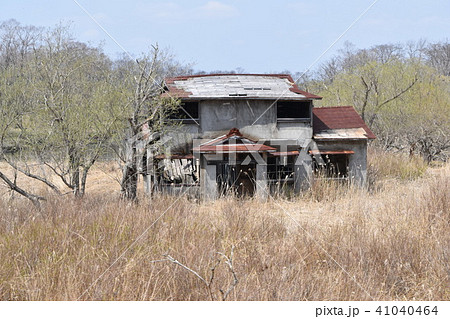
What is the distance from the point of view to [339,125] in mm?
19375

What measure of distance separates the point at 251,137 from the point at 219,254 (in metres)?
10.9

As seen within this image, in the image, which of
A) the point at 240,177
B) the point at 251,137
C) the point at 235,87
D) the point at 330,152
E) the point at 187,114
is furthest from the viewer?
the point at 330,152

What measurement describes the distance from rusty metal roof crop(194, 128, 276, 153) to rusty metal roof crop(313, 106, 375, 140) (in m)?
3.01

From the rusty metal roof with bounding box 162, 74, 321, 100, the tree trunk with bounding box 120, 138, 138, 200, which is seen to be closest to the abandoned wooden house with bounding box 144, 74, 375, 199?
the rusty metal roof with bounding box 162, 74, 321, 100

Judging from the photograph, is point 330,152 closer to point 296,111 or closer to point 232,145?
point 296,111

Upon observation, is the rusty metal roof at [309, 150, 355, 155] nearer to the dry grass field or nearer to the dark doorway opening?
the dark doorway opening

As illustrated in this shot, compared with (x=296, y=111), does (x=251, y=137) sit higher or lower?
lower

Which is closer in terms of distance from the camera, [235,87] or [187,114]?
[187,114]

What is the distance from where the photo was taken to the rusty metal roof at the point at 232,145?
15977mm

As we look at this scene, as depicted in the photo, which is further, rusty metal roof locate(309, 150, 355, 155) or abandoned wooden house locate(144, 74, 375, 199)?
rusty metal roof locate(309, 150, 355, 155)

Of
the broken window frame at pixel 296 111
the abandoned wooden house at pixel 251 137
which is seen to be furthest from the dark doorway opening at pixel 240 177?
the broken window frame at pixel 296 111

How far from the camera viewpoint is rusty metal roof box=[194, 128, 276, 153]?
15977mm

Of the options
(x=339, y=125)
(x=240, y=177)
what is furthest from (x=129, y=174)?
(x=339, y=125)
